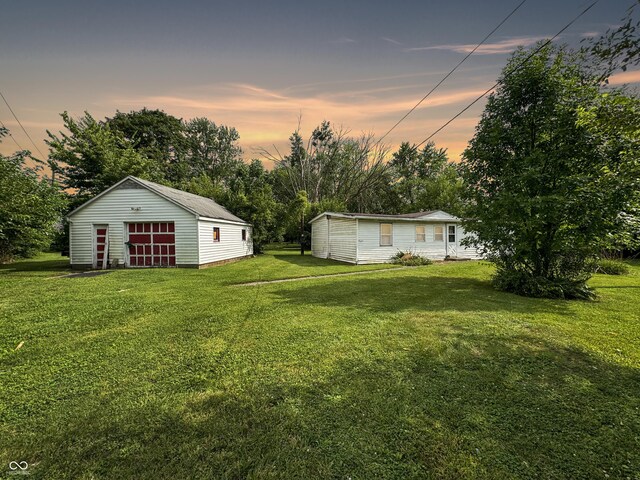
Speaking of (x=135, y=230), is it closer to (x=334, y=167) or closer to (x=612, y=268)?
(x=612, y=268)

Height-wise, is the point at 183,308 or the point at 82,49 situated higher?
the point at 82,49

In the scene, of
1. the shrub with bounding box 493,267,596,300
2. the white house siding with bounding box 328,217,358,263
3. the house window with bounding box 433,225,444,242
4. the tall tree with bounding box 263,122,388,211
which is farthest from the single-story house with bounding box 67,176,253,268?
the tall tree with bounding box 263,122,388,211

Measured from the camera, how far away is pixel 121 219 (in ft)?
45.1

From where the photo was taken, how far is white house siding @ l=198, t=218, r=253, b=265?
548 inches

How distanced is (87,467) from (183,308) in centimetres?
433

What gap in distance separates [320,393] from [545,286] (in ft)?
24.7

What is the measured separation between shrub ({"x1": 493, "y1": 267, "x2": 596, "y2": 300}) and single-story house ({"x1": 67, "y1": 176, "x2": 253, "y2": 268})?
12.7 metres

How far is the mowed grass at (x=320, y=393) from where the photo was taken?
78.5 inches

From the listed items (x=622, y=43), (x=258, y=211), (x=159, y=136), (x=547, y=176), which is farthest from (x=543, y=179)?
(x=159, y=136)

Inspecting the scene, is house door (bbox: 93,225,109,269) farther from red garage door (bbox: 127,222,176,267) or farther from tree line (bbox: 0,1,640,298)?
tree line (bbox: 0,1,640,298)

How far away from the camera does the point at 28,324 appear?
4.95 meters

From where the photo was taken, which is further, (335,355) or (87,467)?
(335,355)

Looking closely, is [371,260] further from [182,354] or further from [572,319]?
[182,354]

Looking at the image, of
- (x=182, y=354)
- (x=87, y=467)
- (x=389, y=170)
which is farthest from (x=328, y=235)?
(x=389, y=170)
